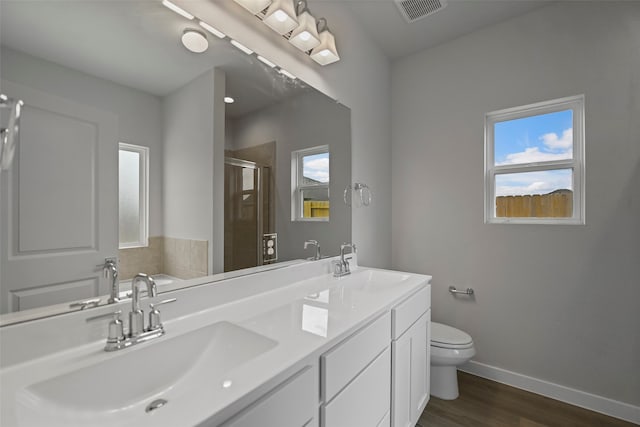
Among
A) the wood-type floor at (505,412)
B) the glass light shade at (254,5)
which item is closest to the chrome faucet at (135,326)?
the glass light shade at (254,5)

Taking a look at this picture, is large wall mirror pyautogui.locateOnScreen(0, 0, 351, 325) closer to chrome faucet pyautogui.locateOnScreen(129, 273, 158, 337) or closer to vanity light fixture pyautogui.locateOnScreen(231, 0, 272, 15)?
chrome faucet pyautogui.locateOnScreen(129, 273, 158, 337)

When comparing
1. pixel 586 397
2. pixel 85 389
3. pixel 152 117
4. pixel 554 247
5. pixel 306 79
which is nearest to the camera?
pixel 85 389

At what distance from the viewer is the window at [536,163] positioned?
1.93 meters

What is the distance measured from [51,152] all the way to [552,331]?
9.23ft

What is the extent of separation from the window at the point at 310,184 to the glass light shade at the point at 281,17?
2.05 ft

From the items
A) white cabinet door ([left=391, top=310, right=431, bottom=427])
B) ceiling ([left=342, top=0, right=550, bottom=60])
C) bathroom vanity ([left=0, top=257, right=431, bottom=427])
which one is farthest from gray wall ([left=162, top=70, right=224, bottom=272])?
ceiling ([left=342, top=0, right=550, bottom=60])

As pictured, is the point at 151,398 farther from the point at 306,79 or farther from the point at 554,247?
the point at 554,247

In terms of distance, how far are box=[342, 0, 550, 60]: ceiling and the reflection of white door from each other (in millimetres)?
1920

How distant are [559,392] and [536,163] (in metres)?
1.60

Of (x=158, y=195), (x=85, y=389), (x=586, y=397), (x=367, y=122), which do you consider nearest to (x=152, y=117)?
(x=158, y=195)

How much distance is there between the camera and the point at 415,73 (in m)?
2.54

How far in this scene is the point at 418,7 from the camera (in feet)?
6.46

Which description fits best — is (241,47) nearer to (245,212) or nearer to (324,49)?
(324,49)

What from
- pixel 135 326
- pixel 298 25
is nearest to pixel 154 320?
pixel 135 326
